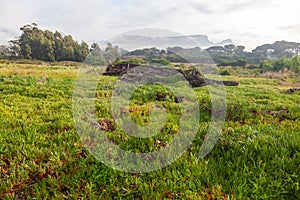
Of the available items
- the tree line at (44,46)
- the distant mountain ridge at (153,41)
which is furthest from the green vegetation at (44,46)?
the distant mountain ridge at (153,41)

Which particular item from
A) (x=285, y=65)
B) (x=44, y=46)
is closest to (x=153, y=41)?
(x=285, y=65)

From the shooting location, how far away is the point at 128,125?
4129 mm

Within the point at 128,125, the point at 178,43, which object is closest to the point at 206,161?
the point at 128,125

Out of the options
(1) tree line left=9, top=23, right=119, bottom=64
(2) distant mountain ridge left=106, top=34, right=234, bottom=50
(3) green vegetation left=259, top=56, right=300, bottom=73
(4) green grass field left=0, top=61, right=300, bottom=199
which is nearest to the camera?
(4) green grass field left=0, top=61, right=300, bottom=199

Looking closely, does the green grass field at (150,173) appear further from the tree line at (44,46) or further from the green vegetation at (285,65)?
the tree line at (44,46)

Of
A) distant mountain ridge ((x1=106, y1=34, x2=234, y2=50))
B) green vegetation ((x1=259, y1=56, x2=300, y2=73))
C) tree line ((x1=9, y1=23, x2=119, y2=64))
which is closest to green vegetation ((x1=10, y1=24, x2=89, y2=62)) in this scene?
tree line ((x1=9, y1=23, x2=119, y2=64))

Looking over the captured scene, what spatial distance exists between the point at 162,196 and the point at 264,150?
1601 millimetres

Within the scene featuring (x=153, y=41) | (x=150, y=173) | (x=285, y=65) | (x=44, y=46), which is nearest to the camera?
(x=150, y=173)

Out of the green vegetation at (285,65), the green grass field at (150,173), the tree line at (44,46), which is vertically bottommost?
the green grass field at (150,173)

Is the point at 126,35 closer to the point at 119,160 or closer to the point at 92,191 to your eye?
the point at 119,160

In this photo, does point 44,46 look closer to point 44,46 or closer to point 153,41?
point 44,46

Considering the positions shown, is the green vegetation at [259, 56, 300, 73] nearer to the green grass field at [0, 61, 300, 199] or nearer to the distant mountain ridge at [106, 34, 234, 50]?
the distant mountain ridge at [106, 34, 234, 50]

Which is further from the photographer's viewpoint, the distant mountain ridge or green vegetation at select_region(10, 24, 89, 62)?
green vegetation at select_region(10, 24, 89, 62)

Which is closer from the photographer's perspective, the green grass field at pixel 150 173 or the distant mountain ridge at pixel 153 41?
the green grass field at pixel 150 173
